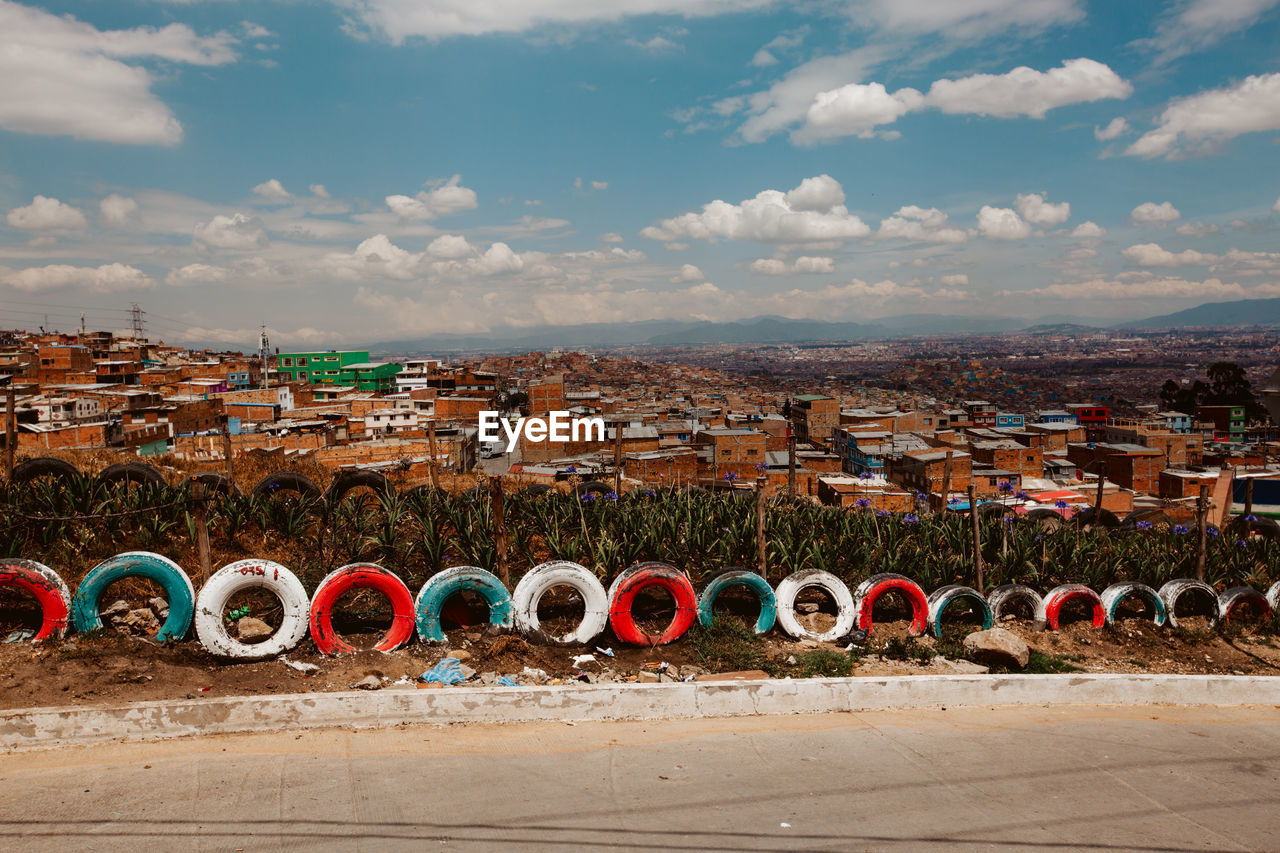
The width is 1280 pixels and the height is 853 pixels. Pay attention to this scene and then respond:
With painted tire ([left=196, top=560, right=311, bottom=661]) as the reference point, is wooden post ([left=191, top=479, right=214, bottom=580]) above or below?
above

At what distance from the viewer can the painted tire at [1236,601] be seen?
962 cm

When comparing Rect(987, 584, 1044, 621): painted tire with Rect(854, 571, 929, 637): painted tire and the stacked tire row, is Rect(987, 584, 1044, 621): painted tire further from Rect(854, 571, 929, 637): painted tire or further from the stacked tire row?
Rect(854, 571, 929, 637): painted tire

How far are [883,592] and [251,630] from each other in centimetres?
621

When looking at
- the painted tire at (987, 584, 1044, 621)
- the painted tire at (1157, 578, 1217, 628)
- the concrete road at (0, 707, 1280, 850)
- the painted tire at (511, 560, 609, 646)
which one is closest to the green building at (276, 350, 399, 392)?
the painted tire at (511, 560, 609, 646)

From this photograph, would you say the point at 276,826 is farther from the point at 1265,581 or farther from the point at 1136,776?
the point at 1265,581

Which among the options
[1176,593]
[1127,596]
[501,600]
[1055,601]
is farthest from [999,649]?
[501,600]

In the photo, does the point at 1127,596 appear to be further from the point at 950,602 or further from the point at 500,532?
the point at 500,532

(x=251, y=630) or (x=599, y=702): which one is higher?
(x=251, y=630)

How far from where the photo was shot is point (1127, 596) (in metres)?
9.59

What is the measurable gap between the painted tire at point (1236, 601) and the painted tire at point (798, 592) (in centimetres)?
500

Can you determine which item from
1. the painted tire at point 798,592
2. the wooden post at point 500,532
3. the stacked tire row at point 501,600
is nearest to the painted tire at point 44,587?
the stacked tire row at point 501,600

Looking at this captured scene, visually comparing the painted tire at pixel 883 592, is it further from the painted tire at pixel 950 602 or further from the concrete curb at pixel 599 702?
the concrete curb at pixel 599 702

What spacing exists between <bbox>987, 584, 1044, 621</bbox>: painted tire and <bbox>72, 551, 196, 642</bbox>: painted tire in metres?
8.10

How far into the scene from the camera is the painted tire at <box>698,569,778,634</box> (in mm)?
7957
